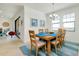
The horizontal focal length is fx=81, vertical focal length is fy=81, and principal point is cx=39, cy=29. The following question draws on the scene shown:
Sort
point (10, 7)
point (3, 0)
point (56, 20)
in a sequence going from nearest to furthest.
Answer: point (3, 0), point (10, 7), point (56, 20)

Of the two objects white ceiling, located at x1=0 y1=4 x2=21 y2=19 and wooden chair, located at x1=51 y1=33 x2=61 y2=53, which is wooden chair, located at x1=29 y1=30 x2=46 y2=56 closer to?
wooden chair, located at x1=51 y1=33 x2=61 y2=53

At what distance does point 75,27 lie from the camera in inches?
75.4

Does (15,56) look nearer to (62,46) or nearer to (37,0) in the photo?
(62,46)

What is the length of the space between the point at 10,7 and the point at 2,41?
0.87 metres

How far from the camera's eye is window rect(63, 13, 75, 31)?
1863 mm

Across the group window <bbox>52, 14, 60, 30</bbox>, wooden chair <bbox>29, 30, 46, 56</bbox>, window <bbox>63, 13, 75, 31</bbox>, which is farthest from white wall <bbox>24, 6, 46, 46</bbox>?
window <bbox>63, 13, 75, 31</bbox>

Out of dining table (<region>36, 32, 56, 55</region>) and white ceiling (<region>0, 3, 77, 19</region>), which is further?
dining table (<region>36, 32, 56, 55</region>)

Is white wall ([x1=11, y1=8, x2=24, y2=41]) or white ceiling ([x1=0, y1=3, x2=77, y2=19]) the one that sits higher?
white ceiling ([x1=0, y1=3, x2=77, y2=19])

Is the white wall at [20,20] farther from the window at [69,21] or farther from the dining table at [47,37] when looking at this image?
the window at [69,21]

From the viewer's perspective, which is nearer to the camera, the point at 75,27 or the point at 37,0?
the point at 37,0

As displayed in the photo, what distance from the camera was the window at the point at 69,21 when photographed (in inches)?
73.3

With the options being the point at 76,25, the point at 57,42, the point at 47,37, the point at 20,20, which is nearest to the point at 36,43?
the point at 47,37

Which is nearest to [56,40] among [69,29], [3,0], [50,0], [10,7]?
[69,29]

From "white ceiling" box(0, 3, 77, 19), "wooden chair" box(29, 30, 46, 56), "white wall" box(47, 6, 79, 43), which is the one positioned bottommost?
"wooden chair" box(29, 30, 46, 56)
